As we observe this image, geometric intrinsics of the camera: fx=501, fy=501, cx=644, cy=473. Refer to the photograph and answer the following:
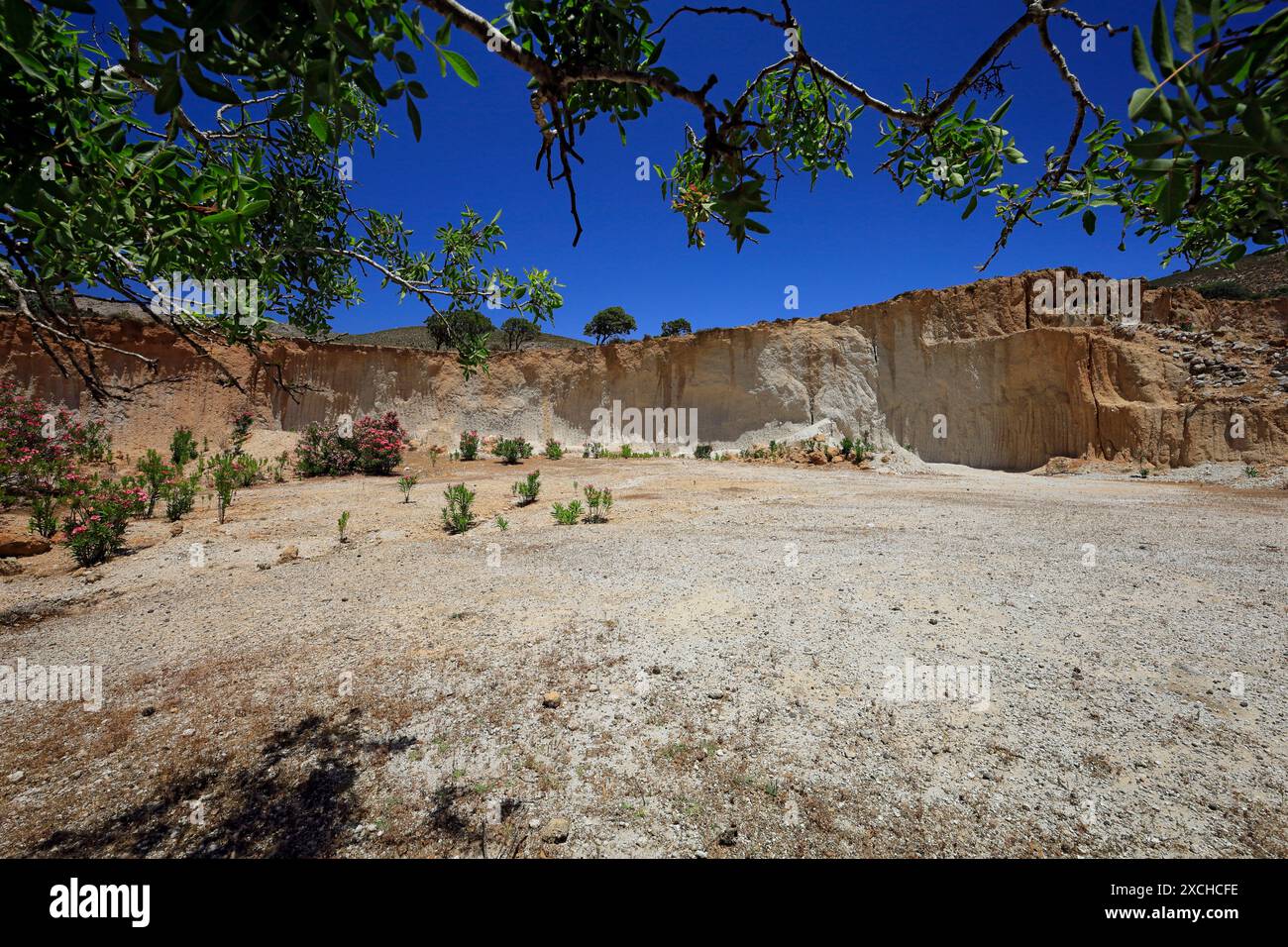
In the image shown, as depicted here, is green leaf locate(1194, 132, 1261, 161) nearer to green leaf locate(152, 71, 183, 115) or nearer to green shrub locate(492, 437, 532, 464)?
green leaf locate(152, 71, 183, 115)

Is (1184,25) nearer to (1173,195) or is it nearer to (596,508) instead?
(1173,195)

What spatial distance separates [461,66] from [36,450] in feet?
43.3

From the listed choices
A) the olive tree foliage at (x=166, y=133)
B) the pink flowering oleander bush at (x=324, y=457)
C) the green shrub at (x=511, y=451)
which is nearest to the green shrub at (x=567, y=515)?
the olive tree foliage at (x=166, y=133)

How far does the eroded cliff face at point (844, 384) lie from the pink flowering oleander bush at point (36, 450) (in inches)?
47.8

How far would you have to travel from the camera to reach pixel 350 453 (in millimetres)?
13102

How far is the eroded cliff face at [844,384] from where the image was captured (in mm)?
14094

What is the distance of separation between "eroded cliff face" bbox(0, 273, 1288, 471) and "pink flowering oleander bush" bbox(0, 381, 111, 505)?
3.98 feet

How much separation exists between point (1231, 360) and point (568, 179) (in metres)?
20.4

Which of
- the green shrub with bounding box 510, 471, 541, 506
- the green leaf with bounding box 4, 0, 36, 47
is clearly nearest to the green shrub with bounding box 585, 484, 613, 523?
the green shrub with bounding box 510, 471, 541, 506

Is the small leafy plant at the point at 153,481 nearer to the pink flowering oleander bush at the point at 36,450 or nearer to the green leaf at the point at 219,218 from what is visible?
the pink flowering oleander bush at the point at 36,450

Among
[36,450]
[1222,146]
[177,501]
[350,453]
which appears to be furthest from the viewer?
[350,453]

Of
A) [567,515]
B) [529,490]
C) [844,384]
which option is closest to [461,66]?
[567,515]

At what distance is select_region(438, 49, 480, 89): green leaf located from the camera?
3.72ft

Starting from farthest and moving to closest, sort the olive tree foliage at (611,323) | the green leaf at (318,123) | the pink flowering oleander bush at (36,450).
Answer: the olive tree foliage at (611,323), the pink flowering oleander bush at (36,450), the green leaf at (318,123)
